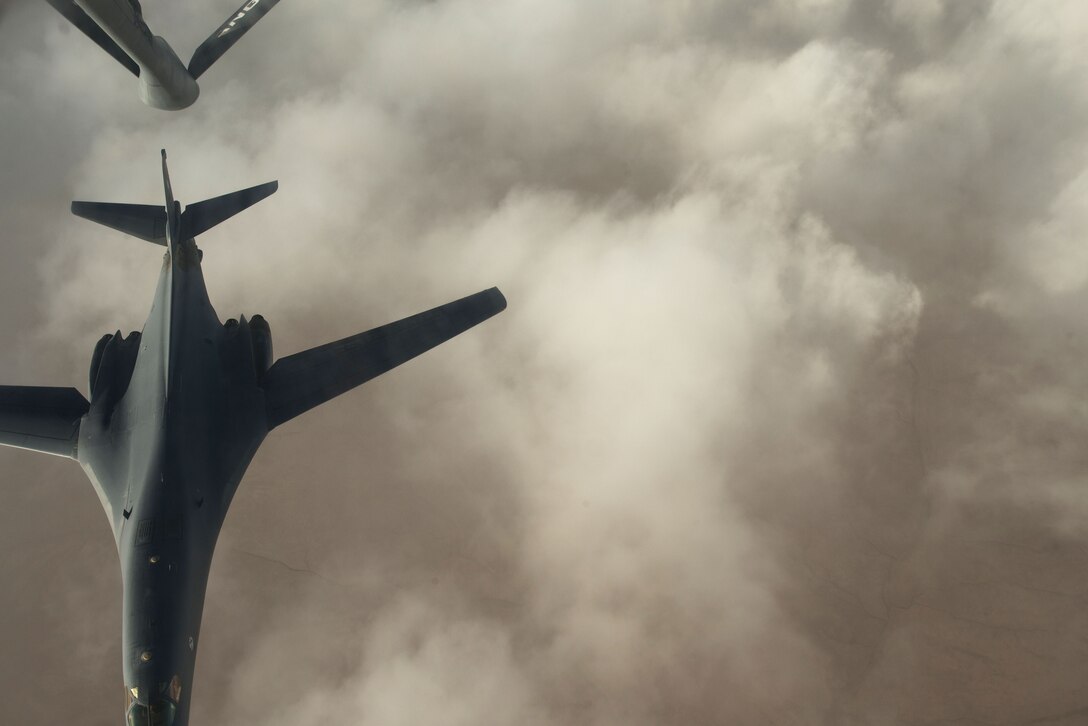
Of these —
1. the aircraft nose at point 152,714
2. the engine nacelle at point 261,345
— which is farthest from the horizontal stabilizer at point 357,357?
the aircraft nose at point 152,714

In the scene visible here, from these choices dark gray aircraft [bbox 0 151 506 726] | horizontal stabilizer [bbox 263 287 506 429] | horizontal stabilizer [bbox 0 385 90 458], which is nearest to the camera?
dark gray aircraft [bbox 0 151 506 726]

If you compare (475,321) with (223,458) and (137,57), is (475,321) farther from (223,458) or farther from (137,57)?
(137,57)

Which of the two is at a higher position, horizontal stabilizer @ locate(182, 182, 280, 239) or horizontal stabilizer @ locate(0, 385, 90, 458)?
horizontal stabilizer @ locate(182, 182, 280, 239)

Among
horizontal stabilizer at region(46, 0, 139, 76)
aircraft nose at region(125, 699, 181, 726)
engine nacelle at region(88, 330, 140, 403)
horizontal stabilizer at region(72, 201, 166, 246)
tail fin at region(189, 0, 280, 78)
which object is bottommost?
aircraft nose at region(125, 699, 181, 726)

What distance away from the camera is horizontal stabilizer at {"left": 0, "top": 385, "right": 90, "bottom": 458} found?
21234mm

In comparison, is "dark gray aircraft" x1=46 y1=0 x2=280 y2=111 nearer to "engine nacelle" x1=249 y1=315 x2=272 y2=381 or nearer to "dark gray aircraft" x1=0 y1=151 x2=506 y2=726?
"dark gray aircraft" x1=0 y1=151 x2=506 y2=726

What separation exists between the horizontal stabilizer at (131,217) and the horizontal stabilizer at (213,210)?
95 centimetres

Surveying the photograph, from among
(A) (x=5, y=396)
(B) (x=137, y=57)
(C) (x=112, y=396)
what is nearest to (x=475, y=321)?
(C) (x=112, y=396)

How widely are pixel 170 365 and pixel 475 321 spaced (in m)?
10.6

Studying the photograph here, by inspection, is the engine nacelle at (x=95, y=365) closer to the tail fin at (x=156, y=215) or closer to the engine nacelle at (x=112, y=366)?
the engine nacelle at (x=112, y=366)

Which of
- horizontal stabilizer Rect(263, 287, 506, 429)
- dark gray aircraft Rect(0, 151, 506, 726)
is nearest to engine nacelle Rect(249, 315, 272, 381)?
dark gray aircraft Rect(0, 151, 506, 726)

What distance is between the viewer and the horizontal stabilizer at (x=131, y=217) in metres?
23.9

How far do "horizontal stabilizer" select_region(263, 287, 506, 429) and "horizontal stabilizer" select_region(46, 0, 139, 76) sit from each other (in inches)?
496

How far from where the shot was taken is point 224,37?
1067 inches
